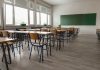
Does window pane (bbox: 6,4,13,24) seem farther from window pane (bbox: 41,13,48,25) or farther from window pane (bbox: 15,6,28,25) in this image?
window pane (bbox: 41,13,48,25)

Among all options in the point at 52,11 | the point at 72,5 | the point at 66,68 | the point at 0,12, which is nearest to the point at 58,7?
the point at 52,11

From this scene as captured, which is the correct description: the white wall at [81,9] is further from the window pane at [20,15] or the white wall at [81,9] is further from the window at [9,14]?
the window at [9,14]

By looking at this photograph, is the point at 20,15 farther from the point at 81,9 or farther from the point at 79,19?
the point at 81,9

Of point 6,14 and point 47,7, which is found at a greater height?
point 47,7

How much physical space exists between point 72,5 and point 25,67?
36.2 ft

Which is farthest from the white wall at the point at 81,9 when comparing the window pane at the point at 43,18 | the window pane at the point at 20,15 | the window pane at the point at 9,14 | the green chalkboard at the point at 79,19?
the window pane at the point at 9,14

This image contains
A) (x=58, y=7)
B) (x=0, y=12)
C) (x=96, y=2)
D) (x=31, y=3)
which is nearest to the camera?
(x=0, y=12)

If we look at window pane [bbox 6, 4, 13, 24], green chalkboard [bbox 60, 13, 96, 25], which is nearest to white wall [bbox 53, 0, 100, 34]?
green chalkboard [bbox 60, 13, 96, 25]

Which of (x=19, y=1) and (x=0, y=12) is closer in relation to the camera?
(x=0, y=12)

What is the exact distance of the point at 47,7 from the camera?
12.5 m

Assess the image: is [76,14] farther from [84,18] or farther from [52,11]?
[52,11]

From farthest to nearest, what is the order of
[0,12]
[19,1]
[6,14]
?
1. [19,1]
2. [6,14]
3. [0,12]

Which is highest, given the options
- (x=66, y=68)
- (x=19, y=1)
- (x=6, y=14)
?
(x=19, y=1)

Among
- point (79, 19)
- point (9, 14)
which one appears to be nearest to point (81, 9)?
point (79, 19)
